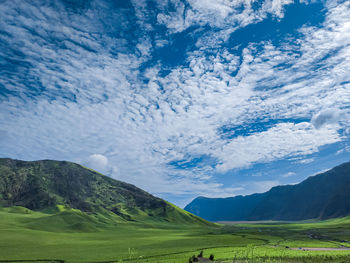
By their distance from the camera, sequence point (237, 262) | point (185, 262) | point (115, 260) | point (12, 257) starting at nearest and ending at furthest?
point (237, 262) → point (185, 262) → point (115, 260) → point (12, 257)

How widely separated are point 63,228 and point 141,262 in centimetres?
11217

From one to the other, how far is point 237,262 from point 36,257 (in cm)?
5322

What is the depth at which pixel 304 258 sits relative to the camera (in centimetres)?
5447

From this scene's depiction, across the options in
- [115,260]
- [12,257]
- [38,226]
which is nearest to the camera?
[115,260]

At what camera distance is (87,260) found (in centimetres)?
6078

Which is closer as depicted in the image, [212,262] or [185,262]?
[212,262]

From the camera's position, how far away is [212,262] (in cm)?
4931

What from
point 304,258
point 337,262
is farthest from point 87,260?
point 337,262

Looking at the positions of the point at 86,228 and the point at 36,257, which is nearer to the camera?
the point at 36,257

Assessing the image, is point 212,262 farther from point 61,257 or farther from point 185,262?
point 61,257

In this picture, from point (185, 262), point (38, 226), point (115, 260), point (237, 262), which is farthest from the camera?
point (38, 226)

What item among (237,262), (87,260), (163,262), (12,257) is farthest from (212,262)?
(12,257)

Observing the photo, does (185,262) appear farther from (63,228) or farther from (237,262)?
(63,228)

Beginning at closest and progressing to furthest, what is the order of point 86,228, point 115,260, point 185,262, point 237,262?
point 237,262, point 185,262, point 115,260, point 86,228
